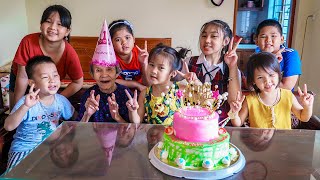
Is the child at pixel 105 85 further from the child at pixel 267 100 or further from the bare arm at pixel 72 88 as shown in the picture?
the child at pixel 267 100

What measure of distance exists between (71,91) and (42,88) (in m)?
0.30

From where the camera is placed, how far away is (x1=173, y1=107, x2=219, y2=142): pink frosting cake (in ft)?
3.69

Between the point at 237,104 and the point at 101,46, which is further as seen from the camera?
the point at 101,46

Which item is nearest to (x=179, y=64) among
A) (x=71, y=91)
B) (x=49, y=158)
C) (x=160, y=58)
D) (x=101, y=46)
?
(x=160, y=58)

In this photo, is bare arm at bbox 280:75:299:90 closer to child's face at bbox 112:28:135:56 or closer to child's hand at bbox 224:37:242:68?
child's hand at bbox 224:37:242:68

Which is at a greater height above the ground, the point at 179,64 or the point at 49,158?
the point at 179,64

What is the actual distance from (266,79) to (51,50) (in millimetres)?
1228

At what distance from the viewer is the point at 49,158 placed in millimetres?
1216

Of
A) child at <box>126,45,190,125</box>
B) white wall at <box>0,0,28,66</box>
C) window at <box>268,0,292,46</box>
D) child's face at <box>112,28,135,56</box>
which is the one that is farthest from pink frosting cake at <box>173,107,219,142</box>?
window at <box>268,0,292,46</box>

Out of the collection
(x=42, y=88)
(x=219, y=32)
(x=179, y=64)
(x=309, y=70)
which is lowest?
(x=309, y=70)

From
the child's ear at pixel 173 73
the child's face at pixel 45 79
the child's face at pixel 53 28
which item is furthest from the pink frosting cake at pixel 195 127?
the child's face at pixel 53 28

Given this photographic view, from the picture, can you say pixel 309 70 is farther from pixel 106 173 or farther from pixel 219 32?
pixel 106 173

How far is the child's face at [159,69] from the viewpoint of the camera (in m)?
1.72

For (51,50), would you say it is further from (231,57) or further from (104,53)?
(231,57)
